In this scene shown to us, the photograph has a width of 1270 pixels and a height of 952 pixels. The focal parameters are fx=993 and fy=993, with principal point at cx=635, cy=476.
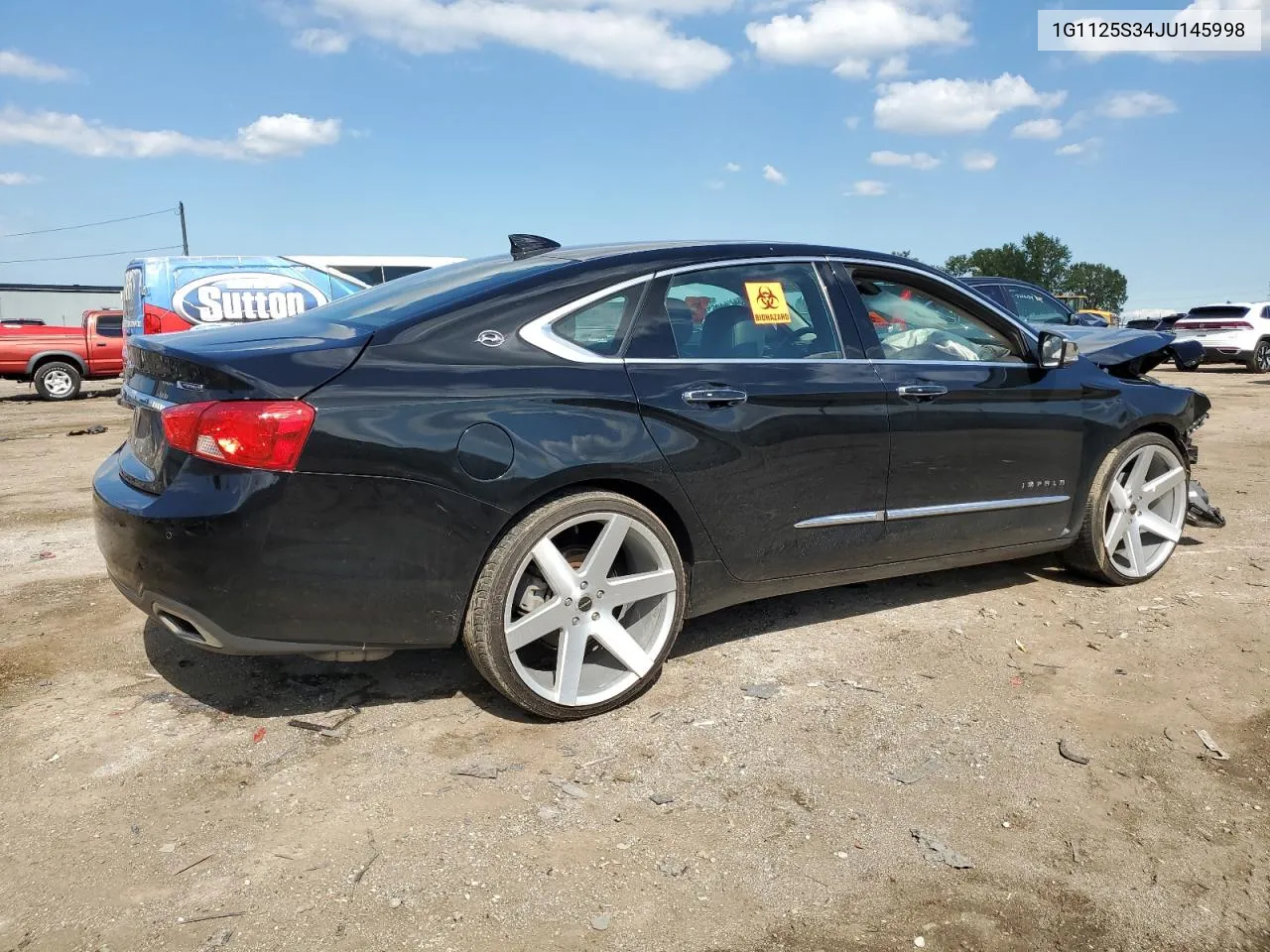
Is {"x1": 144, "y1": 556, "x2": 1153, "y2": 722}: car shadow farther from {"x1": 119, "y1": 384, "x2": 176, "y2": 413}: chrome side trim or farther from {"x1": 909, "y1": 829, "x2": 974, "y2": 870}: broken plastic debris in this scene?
{"x1": 909, "y1": 829, "x2": 974, "y2": 870}: broken plastic debris

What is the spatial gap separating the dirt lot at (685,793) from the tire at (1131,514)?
Result: 1.18ft

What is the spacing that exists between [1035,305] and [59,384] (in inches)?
643

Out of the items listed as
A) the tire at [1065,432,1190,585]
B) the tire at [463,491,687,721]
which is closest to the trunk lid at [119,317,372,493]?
the tire at [463,491,687,721]

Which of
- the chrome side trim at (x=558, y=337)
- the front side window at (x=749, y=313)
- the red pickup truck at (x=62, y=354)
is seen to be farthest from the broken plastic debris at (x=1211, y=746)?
the red pickup truck at (x=62, y=354)

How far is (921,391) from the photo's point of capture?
3.94 meters

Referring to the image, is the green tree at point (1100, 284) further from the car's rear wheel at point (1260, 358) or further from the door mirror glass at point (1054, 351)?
the door mirror glass at point (1054, 351)

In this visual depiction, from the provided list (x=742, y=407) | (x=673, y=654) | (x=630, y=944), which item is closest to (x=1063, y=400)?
(x=742, y=407)

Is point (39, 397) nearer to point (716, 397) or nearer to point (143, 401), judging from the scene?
point (143, 401)

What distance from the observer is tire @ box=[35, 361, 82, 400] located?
17.7 meters

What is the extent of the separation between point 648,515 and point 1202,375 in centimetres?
2241

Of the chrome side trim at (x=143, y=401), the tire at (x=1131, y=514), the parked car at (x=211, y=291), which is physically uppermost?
the parked car at (x=211, y=291)

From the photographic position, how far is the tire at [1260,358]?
22.0m

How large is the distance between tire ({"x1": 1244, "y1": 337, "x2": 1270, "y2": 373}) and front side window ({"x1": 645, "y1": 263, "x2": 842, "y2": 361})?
2223 centimetres

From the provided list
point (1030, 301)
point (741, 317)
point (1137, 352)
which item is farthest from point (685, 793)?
point (1030, 301)
